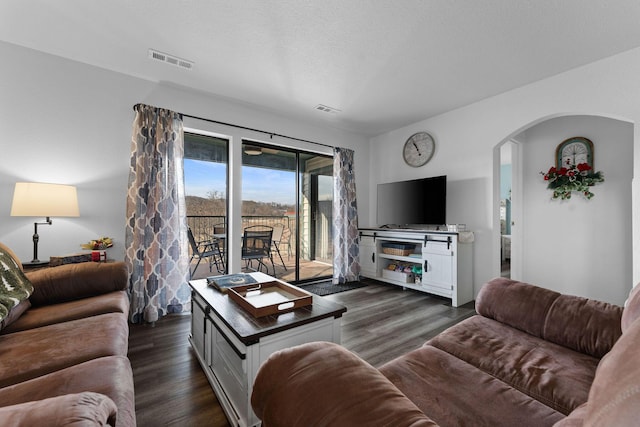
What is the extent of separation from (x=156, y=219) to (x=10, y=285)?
1.31 metres

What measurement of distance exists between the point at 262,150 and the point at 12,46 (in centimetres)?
246

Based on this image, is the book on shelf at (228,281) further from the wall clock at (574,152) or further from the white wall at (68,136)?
the wall clock at (574,152)

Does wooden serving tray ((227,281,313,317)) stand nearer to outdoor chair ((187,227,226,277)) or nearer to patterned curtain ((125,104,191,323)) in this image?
patterned curtain ((125,104,191,323))

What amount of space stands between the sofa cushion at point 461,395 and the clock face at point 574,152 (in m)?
3.53

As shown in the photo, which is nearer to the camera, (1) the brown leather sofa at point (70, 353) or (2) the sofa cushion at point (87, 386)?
(1) the brown leather sofa at point (70, 353)

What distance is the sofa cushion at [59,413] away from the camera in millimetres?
533

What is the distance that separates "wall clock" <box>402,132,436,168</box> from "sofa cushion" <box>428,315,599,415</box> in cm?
290

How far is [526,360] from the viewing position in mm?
1146

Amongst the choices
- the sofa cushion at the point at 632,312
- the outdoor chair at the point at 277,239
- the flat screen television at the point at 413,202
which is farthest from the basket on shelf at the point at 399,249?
the sofa cushion at the point at 632,312

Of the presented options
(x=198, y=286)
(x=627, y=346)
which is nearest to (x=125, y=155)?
(x=198, y=286)

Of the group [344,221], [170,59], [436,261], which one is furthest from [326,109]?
[436,261]

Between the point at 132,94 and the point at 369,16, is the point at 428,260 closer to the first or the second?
the point at 369,16

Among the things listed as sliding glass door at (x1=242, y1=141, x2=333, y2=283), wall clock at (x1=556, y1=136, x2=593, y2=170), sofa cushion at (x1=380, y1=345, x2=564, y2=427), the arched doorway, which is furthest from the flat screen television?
sofa cushion at (x1=380, y1=345, x2=564, y2=427)

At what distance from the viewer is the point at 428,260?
3.44 m
